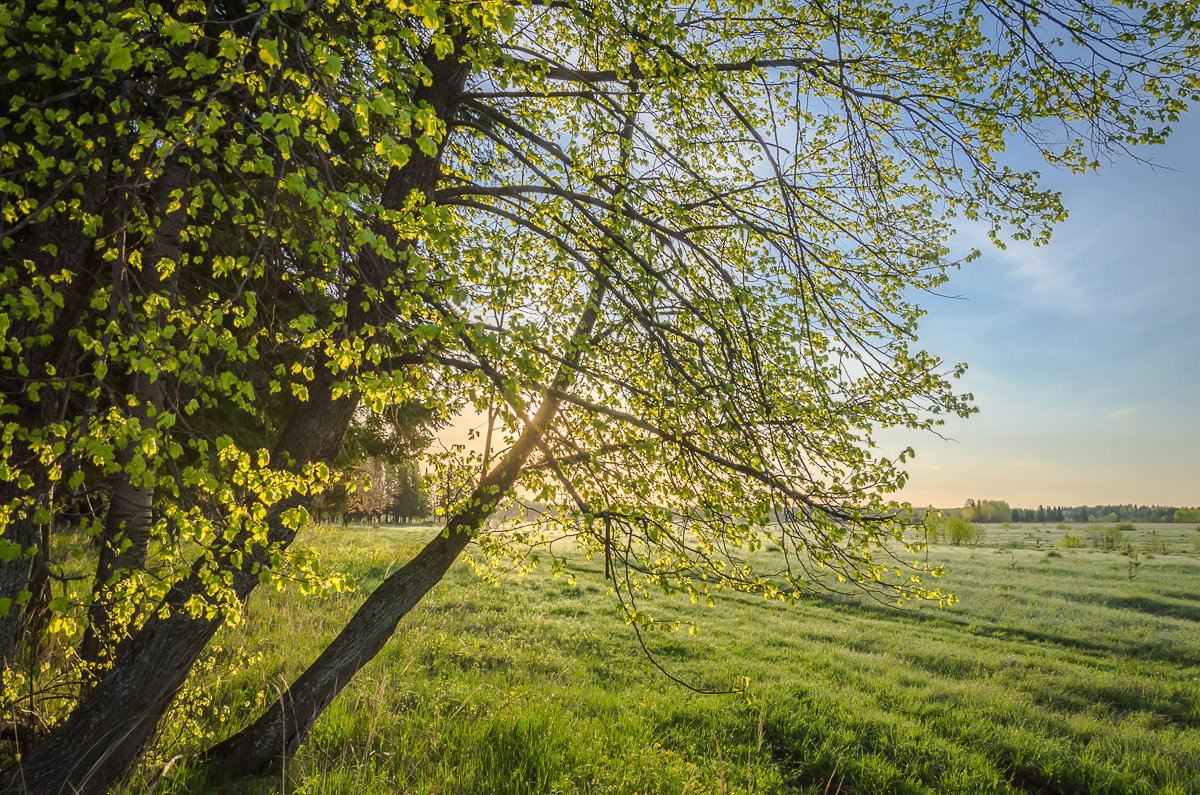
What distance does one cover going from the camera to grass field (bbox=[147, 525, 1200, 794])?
5.95 metres

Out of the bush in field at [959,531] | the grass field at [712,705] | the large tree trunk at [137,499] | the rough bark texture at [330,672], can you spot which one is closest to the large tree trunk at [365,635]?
the rough bark texture at [330,672]

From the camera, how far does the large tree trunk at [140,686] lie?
13.5ft

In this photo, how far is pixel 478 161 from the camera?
727 cm

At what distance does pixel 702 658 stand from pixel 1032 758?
16.6 ft

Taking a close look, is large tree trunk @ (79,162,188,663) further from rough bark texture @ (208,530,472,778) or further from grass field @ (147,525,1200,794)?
rough bark texture @ (208,530,472,778)

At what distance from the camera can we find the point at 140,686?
14.1ft

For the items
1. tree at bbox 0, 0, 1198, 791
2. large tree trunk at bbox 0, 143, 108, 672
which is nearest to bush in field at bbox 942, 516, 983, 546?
tree at bbox 0, 0, 1198, 791

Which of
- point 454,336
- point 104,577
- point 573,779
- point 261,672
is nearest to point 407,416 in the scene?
point 261,672

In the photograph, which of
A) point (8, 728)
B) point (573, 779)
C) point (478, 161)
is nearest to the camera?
point (8, 728)

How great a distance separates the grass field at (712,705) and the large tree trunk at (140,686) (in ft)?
1.97

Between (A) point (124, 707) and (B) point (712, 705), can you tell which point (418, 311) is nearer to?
(A) point (124, 707)

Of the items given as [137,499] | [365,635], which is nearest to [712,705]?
[365,635]

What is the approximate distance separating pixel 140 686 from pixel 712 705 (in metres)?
6.61

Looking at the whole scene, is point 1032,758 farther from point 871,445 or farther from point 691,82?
point 691,82
